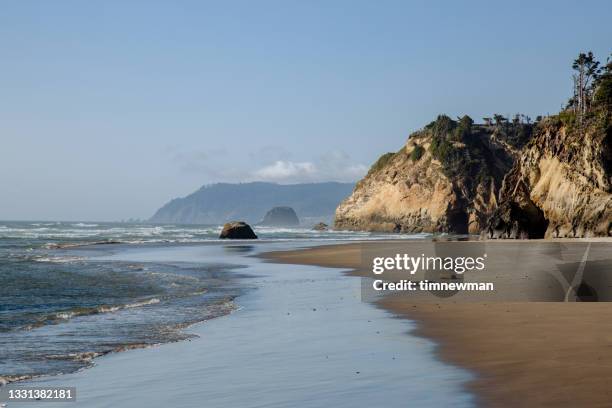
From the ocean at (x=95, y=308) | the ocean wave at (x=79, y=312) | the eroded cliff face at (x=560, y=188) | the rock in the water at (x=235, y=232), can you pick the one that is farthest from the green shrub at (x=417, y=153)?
the ocean wave at (x=79, y=312)

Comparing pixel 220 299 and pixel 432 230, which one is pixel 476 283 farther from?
pixel 432 230

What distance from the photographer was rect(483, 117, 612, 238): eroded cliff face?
189ft

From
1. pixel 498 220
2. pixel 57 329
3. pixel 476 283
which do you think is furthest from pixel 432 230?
Answer: pixel 57 329

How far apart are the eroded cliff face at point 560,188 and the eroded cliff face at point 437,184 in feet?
137

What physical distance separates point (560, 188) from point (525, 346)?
53516 millimetres

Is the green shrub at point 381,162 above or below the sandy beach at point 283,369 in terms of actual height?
above

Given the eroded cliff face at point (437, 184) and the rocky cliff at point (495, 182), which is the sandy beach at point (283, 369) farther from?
the eroded cliff face at point (437, 184)

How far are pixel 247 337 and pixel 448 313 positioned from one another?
17.6 feet

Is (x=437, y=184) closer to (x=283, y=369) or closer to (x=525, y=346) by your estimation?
(x=525, y=346)

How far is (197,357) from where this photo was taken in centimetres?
1287

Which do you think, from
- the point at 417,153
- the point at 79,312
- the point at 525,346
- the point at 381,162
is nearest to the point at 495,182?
the point at 417,153

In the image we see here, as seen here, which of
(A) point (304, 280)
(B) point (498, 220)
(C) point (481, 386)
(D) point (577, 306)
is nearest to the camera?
(C) point (481, 386)

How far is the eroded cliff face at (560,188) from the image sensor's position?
57656 millimetres

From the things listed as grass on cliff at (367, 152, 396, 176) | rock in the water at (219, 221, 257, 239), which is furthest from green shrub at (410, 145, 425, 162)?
rock in the water at (219, 221, 257, 239)
